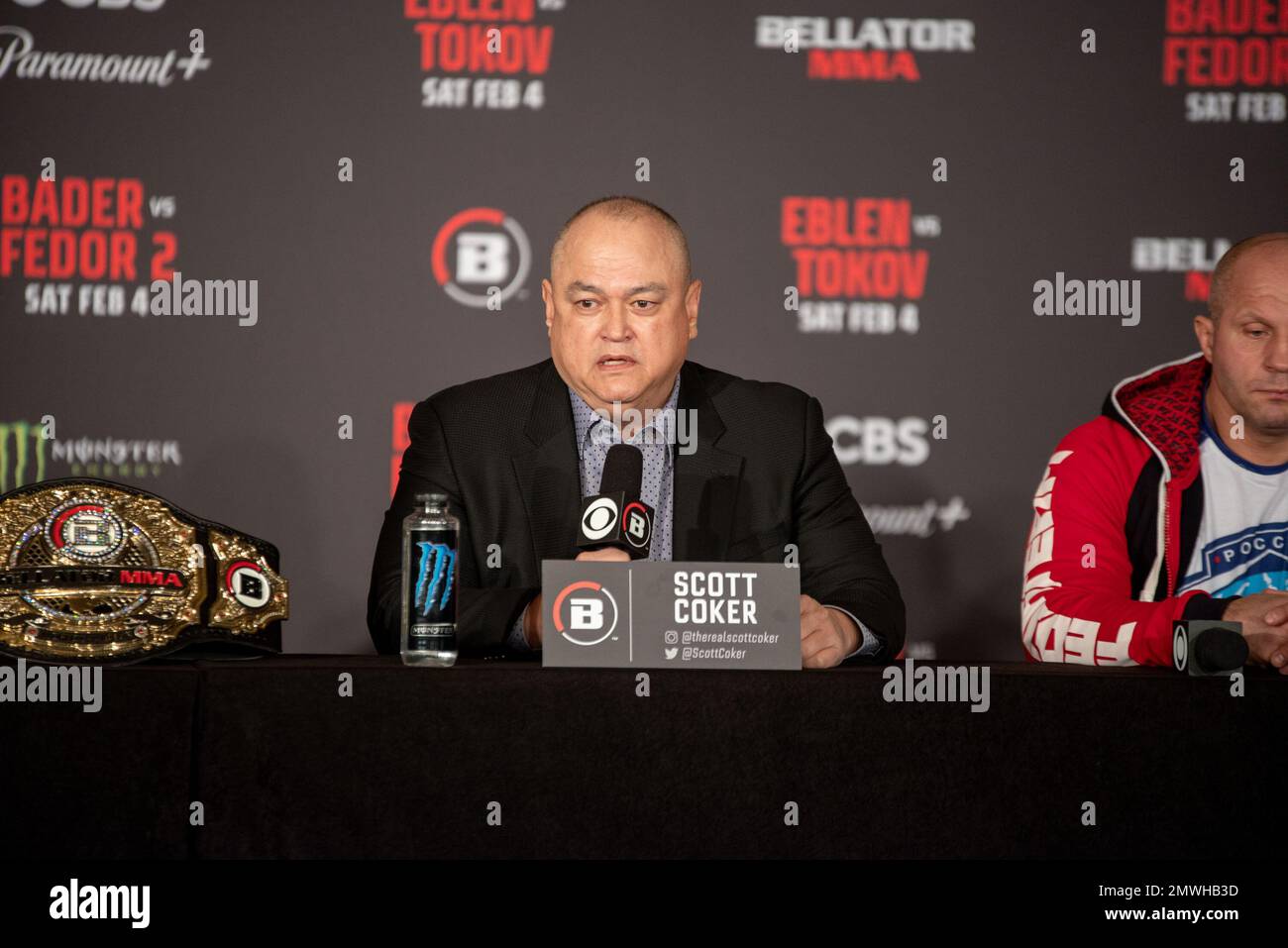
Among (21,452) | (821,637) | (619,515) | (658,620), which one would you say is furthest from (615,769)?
(21,452)

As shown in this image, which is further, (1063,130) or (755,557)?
(1063,130)

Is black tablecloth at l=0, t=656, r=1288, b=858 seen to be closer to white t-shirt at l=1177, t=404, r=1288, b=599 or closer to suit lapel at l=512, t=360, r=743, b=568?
suit lapel at l=512, t=360, r=743, b=568

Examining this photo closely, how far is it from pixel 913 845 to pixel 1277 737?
42 centimetres

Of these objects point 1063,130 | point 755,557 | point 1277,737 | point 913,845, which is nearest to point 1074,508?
point 755,557

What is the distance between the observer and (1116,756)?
1391 millimetres

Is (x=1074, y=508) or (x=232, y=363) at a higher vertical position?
(x=232, y=363)

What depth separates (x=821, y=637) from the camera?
1688 millimetres

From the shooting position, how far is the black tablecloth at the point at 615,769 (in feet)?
4.41

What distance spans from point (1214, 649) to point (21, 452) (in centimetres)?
284

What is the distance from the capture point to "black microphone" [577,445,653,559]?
1.54 meters

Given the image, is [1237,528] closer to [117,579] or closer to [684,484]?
[684,484]

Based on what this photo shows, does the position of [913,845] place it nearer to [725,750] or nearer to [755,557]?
[725,750]

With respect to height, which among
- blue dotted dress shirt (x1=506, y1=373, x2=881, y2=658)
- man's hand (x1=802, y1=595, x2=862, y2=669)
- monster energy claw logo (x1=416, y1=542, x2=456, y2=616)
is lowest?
man's hand (x1=802, y1=595, x2=862, y2=669)

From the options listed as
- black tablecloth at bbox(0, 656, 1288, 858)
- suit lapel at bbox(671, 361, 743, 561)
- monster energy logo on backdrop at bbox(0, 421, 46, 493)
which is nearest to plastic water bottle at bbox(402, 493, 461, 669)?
black tablecloth at bbox(0, 656, 1288, 858)
